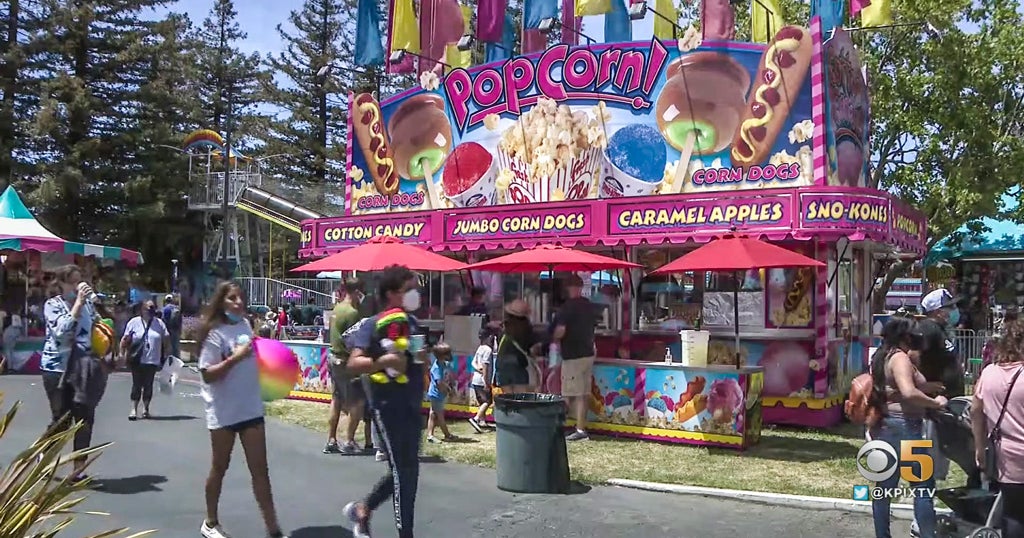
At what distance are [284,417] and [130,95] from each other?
1074 inches

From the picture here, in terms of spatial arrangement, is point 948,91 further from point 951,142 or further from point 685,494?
point 685,494

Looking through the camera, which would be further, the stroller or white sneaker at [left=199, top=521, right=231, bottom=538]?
white sneaker at [left=199, top=521, right=231, bottom=538]

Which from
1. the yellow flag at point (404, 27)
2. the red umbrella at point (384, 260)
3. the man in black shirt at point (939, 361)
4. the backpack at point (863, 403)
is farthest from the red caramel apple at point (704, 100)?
the backpack at point (863, 403)

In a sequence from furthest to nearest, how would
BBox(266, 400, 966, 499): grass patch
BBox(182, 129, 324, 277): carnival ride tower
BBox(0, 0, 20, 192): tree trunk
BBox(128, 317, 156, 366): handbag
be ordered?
BBox(182, 129, 324, 277): carnival ride tower < BBox(0, 0, 20, 192): tree trunk < BBox(128, 317, 156, 366): handbag < BBox(266, 400, 966, 499): grass patch

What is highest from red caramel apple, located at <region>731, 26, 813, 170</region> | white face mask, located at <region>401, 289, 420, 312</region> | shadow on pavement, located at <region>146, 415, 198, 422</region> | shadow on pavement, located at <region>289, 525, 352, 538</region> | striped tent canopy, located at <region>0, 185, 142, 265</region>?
red caramel apple, located at <region>731, 26, 813, 170</region>

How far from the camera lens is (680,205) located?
11844 mm

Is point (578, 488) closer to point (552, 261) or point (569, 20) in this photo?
point (552, 261)

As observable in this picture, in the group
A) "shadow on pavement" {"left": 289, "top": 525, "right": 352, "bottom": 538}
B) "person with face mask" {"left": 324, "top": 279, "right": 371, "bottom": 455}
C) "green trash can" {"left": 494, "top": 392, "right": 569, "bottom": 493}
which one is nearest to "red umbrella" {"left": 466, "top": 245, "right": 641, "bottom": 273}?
"person with face mask" {"left": 324, "top": 279, "right": 371, "bottom": 455}

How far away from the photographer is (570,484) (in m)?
8.00

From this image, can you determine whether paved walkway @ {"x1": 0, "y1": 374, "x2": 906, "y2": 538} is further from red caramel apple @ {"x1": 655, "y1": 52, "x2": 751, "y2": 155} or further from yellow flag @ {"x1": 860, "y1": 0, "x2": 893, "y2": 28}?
yellow flag @ {"x1": 860, "y1": 0, "x2": 893, "y2": 28}

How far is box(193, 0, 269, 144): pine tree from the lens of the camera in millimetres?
46188

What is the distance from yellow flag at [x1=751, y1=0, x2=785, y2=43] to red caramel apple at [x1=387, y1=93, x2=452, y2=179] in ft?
18.4

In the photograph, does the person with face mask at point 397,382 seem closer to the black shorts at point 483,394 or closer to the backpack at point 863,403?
the backpack at point 863,403

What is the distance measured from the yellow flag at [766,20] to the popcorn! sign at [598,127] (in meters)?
1.97
